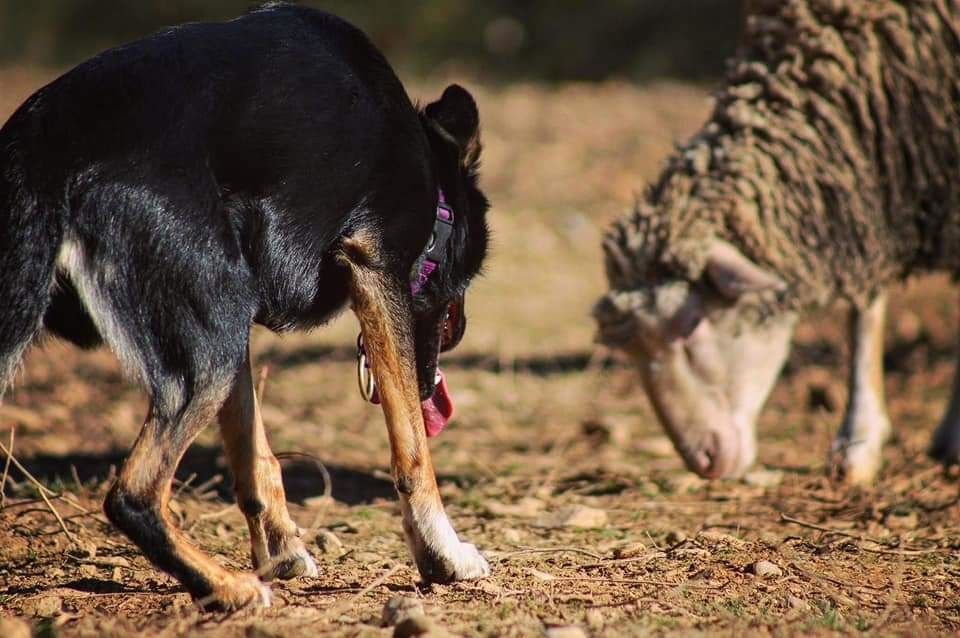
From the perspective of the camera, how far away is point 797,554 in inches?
158

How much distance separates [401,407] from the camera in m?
3.62

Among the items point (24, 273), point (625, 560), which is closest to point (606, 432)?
point (625, 560)

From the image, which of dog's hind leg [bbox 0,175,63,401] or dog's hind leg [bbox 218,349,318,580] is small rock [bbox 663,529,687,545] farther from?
dog's hind leg [bbox 0,175,63,401]

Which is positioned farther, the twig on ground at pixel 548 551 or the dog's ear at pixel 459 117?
the dog's ear at pixel 459 117

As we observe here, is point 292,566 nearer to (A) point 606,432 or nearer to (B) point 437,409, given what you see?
(B) point 437,409

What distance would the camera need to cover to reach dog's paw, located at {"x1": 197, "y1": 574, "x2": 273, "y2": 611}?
324 cm

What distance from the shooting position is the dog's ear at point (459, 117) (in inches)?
164

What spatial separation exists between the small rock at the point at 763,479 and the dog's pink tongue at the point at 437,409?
5.90 feet

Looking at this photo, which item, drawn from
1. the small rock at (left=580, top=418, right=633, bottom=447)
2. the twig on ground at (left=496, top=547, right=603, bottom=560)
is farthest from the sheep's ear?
the twig on ground at (left=496, top=547, right=603, bottom=560)

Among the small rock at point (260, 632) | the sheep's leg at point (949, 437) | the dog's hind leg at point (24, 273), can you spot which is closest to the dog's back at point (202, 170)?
the dog's hind leg at point (24, 273)

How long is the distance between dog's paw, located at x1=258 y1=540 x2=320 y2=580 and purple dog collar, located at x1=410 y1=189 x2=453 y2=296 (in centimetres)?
90

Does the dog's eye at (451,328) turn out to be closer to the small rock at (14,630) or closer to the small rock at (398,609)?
the small rock at (398,609)

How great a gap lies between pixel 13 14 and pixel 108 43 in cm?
193

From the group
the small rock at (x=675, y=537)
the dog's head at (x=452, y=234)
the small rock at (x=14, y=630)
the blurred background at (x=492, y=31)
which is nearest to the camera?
the small rock at (x=14, y=630)
